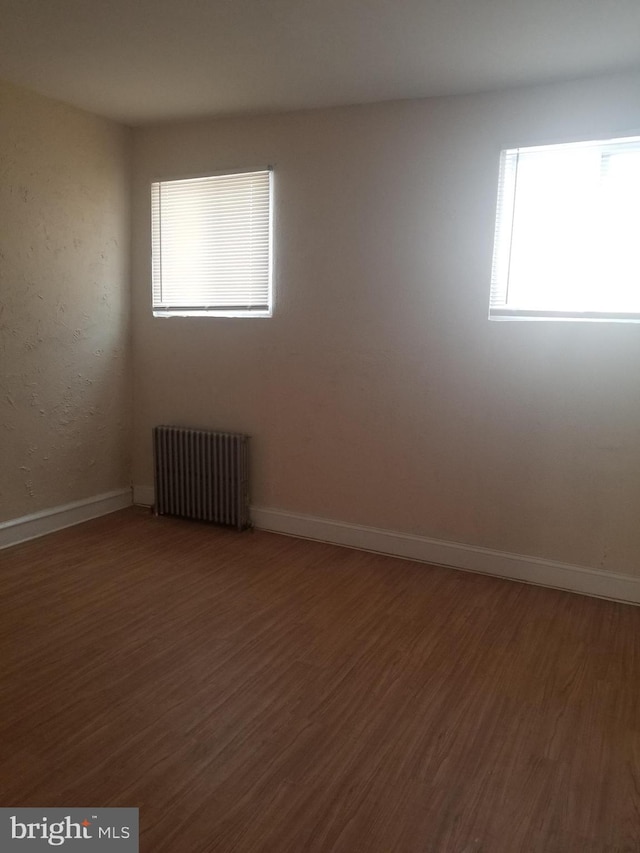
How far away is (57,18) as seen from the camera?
2.72 metres

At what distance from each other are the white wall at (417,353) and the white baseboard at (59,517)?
3.29ft

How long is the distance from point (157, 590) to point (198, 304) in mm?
2062

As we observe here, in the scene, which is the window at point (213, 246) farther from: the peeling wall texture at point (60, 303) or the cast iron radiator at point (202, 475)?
the cast iron radiator at point (202, 475)

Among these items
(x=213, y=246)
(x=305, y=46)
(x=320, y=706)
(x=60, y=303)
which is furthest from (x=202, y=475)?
(x=305, y=46)

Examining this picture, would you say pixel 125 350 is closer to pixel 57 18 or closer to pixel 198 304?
pixel 198 304

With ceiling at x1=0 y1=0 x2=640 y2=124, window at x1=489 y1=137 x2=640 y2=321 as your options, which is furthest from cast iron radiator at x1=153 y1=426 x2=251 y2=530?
ceiling at x1=0 y1=0 x2=640 y2=124

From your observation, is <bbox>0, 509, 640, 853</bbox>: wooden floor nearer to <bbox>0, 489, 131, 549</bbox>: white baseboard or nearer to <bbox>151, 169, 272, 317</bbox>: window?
<bbox>0, 489, 131, 549</bbox>: white baseboard

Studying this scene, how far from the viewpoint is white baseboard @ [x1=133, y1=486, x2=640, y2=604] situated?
11.1 ft

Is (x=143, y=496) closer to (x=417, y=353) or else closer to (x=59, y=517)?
(x=59, y=517)

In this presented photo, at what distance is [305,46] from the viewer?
115 inches

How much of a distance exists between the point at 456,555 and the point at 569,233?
76.3 inches

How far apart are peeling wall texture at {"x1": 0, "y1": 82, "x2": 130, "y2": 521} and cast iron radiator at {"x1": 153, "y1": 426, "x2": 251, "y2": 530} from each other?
0.45 metres

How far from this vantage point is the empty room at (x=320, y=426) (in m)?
2.05

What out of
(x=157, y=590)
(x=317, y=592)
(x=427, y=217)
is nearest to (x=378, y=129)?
(x=427, y=217)
